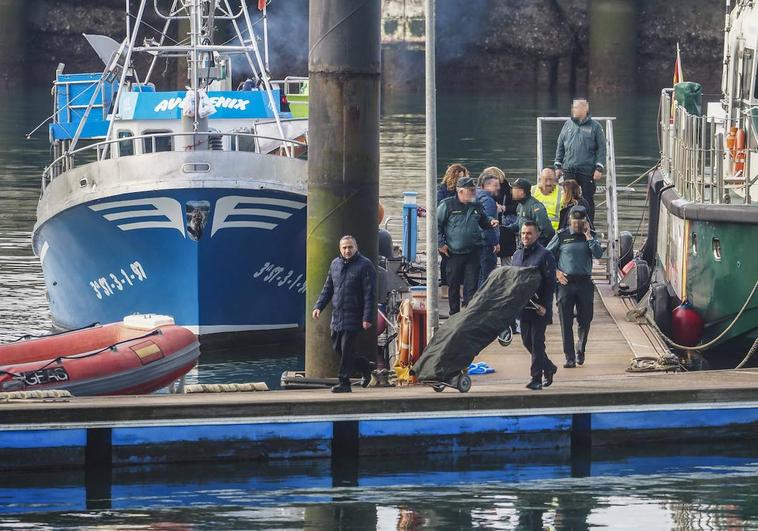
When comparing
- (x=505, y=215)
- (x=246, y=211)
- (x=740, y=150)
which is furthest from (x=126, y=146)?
(x=740, y=150)

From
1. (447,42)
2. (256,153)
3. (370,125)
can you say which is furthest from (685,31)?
(370,125)

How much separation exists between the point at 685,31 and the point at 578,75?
4.19 meters

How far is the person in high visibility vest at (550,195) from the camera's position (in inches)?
621

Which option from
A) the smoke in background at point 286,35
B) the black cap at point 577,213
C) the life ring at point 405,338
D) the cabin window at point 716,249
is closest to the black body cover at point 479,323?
the life ring at point 405,338

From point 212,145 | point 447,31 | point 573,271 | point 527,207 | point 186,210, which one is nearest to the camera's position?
point 573,271

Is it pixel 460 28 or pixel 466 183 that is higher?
pixel 460 28

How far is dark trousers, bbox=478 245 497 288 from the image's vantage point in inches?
579

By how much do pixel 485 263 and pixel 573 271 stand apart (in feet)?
4.78

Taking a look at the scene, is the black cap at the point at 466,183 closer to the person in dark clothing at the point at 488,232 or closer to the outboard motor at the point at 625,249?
the person in dark clothing at the point at 488,232

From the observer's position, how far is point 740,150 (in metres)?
16.1

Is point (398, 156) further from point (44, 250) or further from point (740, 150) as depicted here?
point (740, 150)

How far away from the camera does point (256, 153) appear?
17.3 meters

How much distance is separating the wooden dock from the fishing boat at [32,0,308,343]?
4805mm

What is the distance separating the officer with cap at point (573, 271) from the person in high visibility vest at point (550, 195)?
2.06 metres
